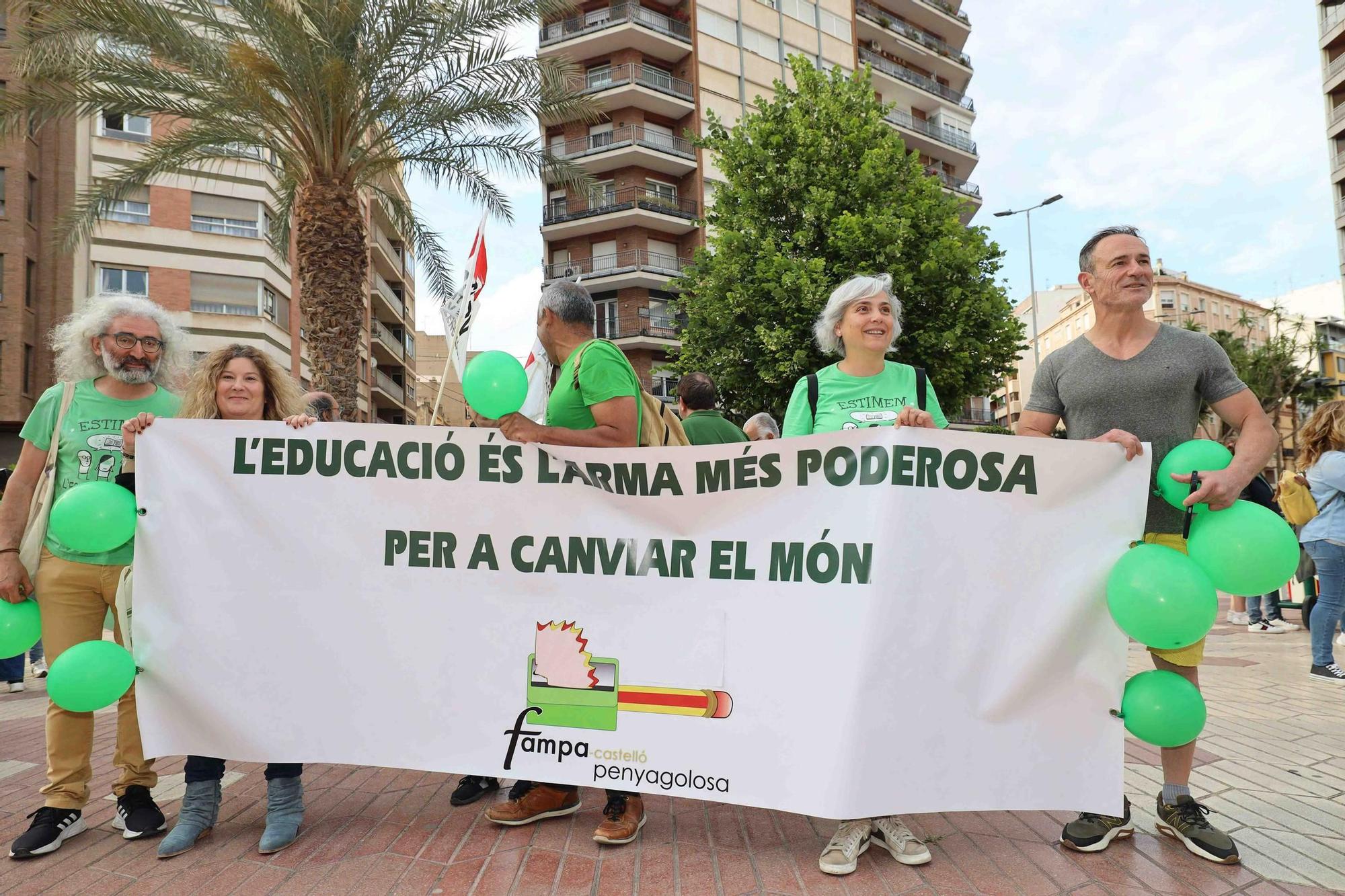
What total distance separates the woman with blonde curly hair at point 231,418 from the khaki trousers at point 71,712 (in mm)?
267

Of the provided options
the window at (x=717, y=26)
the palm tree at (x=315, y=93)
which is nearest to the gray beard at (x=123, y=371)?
the palm tree at (x=315, y=93)

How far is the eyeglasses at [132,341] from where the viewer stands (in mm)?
3475

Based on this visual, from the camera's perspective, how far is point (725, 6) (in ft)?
128

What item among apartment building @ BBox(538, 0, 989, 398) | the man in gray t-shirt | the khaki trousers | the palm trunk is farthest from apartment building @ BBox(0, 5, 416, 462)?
the man in gray t-shirt

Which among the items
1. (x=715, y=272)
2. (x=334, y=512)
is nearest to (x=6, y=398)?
(x=715, y=272)

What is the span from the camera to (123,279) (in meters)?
30.6

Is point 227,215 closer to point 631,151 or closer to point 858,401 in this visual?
point 631,151

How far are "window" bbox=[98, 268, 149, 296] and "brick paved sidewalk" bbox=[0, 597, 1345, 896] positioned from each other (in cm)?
3151

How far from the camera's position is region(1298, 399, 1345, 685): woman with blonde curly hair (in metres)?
6.21

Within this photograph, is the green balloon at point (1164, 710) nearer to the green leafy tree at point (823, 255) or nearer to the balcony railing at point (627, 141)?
the green leafy tree at point (823, 255)

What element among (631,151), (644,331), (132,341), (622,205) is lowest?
(132,341)

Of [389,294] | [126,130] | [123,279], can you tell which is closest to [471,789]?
[123,279]

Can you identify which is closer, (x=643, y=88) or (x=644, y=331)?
(x=643, y=88)

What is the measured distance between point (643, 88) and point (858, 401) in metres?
36.4
